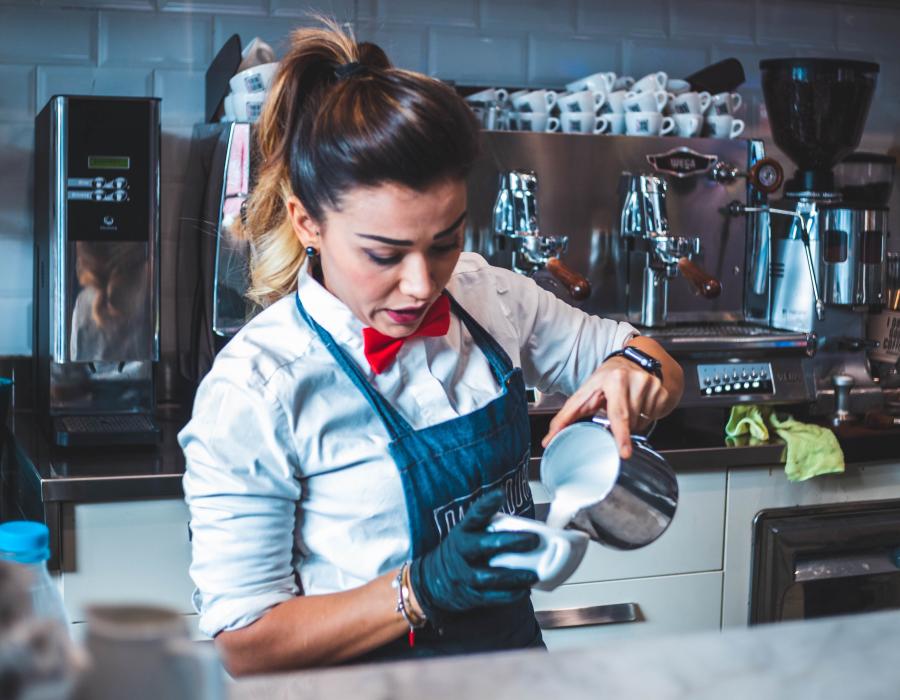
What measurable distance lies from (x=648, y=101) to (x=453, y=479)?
1.51m

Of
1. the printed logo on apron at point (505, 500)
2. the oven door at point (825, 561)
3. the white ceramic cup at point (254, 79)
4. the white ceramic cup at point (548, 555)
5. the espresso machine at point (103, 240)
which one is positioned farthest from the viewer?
the oven door at point (825, 561)

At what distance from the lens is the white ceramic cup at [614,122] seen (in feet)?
8.30

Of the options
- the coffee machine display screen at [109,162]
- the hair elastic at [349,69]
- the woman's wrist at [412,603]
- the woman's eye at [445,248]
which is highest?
the hair elastic at [349,69]

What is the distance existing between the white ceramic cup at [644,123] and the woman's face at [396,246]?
1.42 m

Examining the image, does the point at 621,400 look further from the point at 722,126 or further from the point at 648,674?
the point at 722,126

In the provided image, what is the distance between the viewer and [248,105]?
2150 millimetres

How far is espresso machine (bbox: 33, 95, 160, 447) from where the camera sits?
1.99 m

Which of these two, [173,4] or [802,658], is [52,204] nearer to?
[173,4]

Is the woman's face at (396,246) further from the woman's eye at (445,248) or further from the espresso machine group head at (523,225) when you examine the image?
the espresso machine group head at (523,225)

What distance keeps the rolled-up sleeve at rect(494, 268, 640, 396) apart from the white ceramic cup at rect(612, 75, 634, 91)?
3.98ft

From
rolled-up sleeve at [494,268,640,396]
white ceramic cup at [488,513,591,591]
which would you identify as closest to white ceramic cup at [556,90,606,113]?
rolled-up sleeve at [494,268,640,396]

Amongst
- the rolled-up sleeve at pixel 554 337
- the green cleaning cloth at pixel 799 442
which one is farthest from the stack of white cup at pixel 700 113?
the rolled-up sleeve at pixel 554 337

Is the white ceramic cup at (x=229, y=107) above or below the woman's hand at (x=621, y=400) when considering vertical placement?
above

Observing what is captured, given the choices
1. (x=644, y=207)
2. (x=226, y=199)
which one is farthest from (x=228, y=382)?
(x=644, y=207)
